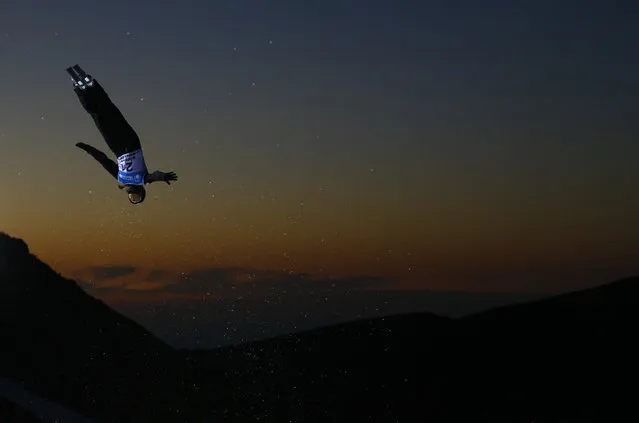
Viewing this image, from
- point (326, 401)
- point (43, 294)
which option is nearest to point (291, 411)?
point (326, 401)

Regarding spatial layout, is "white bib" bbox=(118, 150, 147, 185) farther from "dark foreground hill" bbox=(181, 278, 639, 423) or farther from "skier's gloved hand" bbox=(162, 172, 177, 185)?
"dark foreground hill" bbox=(181, 278, 639, 423)

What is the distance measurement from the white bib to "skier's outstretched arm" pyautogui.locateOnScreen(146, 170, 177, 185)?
0.17 metres

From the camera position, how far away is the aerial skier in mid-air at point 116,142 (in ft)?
38.9

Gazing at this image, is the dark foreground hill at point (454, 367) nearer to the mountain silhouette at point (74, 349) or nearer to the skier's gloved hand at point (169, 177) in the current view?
the mountain silhouette at point (74, 349)

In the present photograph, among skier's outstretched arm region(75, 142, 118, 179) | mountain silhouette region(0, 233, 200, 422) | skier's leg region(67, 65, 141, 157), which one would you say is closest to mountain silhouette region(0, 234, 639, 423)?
mountain silhouette region(0, 233, 200, 422)

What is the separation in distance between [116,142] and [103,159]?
1.31 meters

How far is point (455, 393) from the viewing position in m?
56.9

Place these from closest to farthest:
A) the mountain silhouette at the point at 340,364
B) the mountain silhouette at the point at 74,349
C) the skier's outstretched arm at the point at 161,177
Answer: the skier's outstretched arm at the point at 161,177 → the mountain silhouette at the point at 74,349 → the mountain silhouette at the point at 340,364

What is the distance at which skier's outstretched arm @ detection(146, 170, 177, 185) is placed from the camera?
12953mm

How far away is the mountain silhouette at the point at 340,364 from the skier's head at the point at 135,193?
105 feet

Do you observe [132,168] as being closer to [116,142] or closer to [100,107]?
[116,142]

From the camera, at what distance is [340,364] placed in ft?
201

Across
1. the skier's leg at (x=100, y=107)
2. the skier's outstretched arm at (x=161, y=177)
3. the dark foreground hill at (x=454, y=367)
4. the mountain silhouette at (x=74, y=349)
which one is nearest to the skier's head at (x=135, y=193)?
the skier's outstretched arm at (x=161, y=177)

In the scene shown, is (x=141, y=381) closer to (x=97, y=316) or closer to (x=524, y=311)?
(x=97, y=316)
